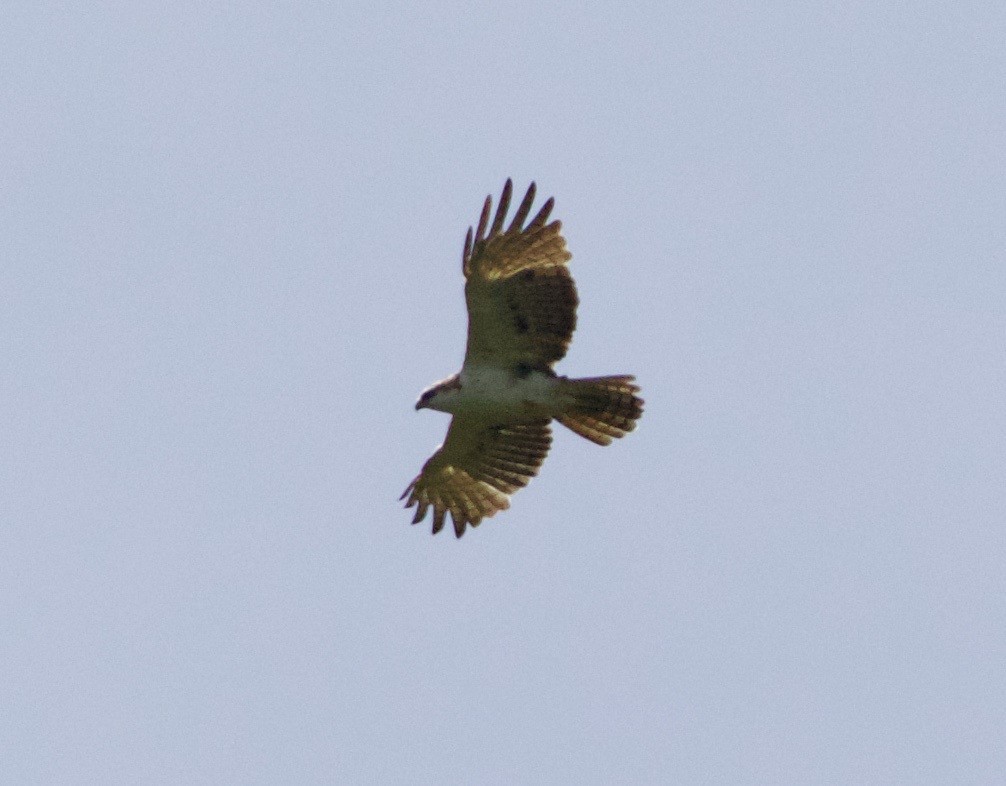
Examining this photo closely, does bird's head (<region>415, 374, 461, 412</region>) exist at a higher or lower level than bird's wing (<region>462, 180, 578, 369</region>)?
lower

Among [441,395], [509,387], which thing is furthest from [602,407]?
[441,395]

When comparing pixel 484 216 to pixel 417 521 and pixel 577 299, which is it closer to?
pixel 577 299

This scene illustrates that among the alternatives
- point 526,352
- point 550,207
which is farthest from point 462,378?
point 550,207

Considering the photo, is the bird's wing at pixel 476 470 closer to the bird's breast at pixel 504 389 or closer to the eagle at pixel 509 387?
the eagle at pixel 509 387

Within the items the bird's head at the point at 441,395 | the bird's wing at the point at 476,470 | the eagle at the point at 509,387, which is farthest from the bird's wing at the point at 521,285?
the bird's wing at the point at 476,470

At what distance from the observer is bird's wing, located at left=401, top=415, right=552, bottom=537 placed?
771 inches

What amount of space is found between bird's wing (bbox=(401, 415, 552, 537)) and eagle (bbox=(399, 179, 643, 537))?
0.03 ft

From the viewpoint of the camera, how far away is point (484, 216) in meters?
17.8

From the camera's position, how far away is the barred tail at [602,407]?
18531 millimetres

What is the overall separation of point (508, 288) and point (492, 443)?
89.5 inches

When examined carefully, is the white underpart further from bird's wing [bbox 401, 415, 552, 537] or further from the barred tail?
bird's wing [bbox 401, 415, 552, 537]

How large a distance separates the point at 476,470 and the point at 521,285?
8.80 feet

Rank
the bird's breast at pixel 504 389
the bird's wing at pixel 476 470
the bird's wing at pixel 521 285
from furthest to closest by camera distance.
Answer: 1. the bird's wing at pixel 476 470
2. the bird's breast at pixel 504 389
3. the bird's wing at pixel 521 285

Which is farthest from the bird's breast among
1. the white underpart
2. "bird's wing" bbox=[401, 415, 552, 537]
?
"bird's wing" bbox=[401, 415, 552, 537]
